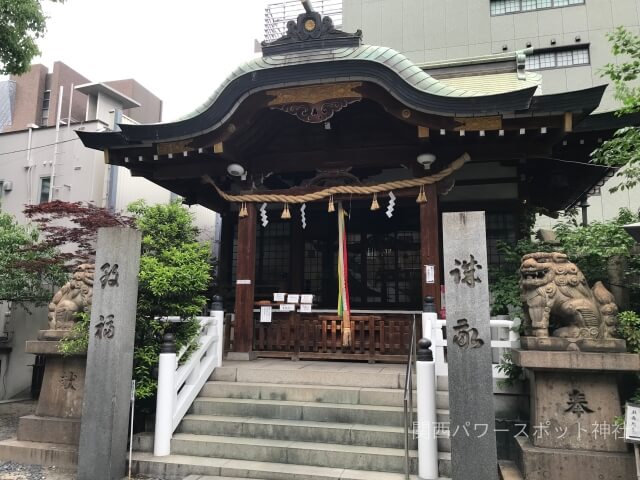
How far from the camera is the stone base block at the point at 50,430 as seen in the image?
20.1 ft

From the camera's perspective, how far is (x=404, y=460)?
5.13 m

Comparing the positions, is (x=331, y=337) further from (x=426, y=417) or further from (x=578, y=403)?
(x=578, y=403)

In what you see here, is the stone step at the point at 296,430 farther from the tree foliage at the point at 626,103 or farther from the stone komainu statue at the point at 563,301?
the tree foliage at the point at 626,103

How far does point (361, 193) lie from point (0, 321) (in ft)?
36.1

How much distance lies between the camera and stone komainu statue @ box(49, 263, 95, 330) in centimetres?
659

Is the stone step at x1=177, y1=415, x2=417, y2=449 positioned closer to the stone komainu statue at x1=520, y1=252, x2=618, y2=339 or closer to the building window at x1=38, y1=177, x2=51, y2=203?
the stone komainu statue at x1=520, y1=252, x2=618, y2=339

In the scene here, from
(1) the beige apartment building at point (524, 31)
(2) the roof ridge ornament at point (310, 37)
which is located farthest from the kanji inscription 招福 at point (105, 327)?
(1) the beige apartment building at point (524, 31)

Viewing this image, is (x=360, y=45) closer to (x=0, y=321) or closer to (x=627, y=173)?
(x=627, y=173)

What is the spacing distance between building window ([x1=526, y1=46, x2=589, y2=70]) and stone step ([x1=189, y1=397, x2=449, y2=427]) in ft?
57.4

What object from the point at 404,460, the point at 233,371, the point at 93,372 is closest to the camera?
the point at 404,460

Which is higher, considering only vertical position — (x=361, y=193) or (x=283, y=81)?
(x=283, y=81)

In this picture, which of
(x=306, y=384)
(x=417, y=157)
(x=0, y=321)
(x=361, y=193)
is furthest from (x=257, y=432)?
(x=0, y=321)

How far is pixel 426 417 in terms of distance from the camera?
16.8 ft

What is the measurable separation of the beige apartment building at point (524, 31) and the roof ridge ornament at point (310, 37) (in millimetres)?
10281
